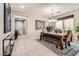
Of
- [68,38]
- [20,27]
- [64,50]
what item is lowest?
[64,50]

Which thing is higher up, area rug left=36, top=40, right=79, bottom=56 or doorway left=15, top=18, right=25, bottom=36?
doorway left=15, top=18, right=25, bottom=36

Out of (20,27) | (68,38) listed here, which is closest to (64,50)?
(68,38)

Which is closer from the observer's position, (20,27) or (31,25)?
(20,27)

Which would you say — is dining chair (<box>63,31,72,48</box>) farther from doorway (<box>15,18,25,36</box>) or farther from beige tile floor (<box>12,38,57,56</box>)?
doorway (<box>15,18,25,36</box>)

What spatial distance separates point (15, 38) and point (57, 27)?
4.92 ft

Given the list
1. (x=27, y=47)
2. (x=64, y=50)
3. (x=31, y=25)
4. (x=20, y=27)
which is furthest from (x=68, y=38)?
(x=20, y=27)

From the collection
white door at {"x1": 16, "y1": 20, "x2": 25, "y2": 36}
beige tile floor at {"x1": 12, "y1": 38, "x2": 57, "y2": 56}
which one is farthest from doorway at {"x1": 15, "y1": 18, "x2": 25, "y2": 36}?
beige tile floor at {"x1": 12, "y1": 38, "x2": 57, "y2": 56}

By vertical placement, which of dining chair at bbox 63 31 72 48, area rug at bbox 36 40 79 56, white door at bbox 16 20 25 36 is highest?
white door at bbox 16 20 25 36

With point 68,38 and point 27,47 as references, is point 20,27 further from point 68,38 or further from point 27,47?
point 68,38

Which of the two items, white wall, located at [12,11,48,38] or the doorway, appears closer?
the doorway

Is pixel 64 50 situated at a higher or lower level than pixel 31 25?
lower

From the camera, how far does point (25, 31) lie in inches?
107

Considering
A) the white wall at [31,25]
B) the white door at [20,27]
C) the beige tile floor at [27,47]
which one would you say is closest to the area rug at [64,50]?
the beige tile floor at [27,47]

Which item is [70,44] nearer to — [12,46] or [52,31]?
[52,31]
